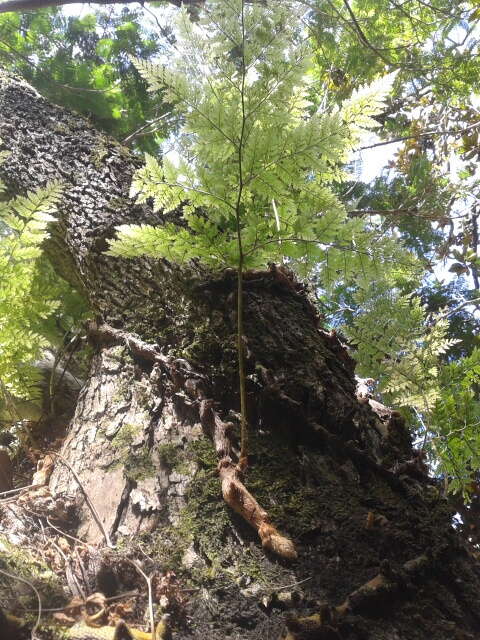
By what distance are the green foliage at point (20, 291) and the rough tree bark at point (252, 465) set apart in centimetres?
29

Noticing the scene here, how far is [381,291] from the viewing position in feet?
10.0

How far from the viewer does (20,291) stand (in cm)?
201

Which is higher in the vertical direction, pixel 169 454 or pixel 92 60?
pixel 92 60

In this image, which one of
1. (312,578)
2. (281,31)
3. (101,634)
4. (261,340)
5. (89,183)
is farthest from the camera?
(89,183)

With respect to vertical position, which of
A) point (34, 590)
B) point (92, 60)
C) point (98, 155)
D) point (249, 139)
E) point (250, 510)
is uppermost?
point (92, 60)

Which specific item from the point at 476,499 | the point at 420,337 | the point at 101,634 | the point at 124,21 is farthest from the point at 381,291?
the point at 124,21

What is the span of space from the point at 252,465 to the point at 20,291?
1.25 meters

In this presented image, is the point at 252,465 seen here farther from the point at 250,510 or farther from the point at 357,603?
the point at 357,603

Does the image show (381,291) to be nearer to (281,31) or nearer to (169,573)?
(281,31)

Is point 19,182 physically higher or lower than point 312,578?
higher

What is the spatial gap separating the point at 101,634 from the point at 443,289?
502 centimetres

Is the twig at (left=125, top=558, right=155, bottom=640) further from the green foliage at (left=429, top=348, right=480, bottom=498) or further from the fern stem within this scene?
the green foliage at (left=429, top=348, right=480, bottom=498)

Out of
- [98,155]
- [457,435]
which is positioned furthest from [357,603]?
[98,155]

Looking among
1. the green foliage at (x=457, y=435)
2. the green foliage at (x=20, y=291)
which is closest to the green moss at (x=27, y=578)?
the green foliage at (x=20, y=291)
